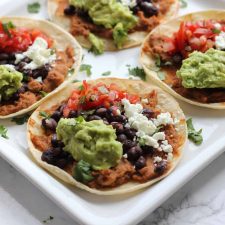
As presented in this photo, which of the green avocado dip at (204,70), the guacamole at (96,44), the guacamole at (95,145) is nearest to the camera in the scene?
the guacamole at (95,145)

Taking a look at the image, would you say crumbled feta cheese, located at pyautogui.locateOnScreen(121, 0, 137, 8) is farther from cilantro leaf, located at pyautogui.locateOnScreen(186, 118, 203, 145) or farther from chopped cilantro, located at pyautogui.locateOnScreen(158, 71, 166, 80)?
cilantro leaf, located at pyautogui.locateOnScreen(186, 118, 203, 145)

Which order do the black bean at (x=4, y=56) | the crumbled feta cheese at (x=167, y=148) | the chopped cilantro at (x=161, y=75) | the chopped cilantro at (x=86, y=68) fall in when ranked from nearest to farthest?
the crumbled feta cheese at (x=167, y=148) < the chopped cilantro at (x=161, y=75) < the black bean at (x=4, y=56) < the chopped cilantro at (x=86, y=68)

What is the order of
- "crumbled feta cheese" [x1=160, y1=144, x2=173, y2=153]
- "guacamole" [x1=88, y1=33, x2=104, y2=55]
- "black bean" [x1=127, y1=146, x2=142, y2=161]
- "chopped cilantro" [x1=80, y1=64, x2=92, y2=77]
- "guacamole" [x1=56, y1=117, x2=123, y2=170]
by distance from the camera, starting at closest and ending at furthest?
"guacamole" [x1=56, y1=117, x2=123, y2=170]
"black bean" [x1=127, y1=146, x2=142, y2=161]
"crumbled feta cheese" [x1=160, y1=144, x2=173, y2=153]
"chopped cilantro" [x1=80, y1=64, x2=92, y2=77]
"guacamole" [x1=88, y1=33, x2=104, y2=55]

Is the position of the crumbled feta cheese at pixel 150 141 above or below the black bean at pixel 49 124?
above

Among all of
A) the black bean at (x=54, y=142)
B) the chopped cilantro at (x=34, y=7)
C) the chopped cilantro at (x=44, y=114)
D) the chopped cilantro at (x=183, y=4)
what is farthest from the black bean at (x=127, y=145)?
the chopped cilantro at (x=34, y=7)

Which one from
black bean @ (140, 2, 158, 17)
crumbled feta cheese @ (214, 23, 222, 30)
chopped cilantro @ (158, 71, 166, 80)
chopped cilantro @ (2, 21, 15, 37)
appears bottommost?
chopped cilantro @ (158, 71, 166, 80)

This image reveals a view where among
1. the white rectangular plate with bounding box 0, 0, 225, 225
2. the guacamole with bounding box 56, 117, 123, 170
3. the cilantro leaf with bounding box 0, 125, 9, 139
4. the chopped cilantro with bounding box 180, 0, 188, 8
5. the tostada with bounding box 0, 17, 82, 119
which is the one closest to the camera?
the white rectangular plate with bounding box 0, 0, 225, 225

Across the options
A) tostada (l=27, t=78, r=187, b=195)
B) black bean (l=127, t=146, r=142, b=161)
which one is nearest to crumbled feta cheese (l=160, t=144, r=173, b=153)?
tostada (l=27, t=78, r=187, b=195)

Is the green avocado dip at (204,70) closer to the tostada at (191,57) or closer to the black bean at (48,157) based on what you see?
the tostada at (191,57)
